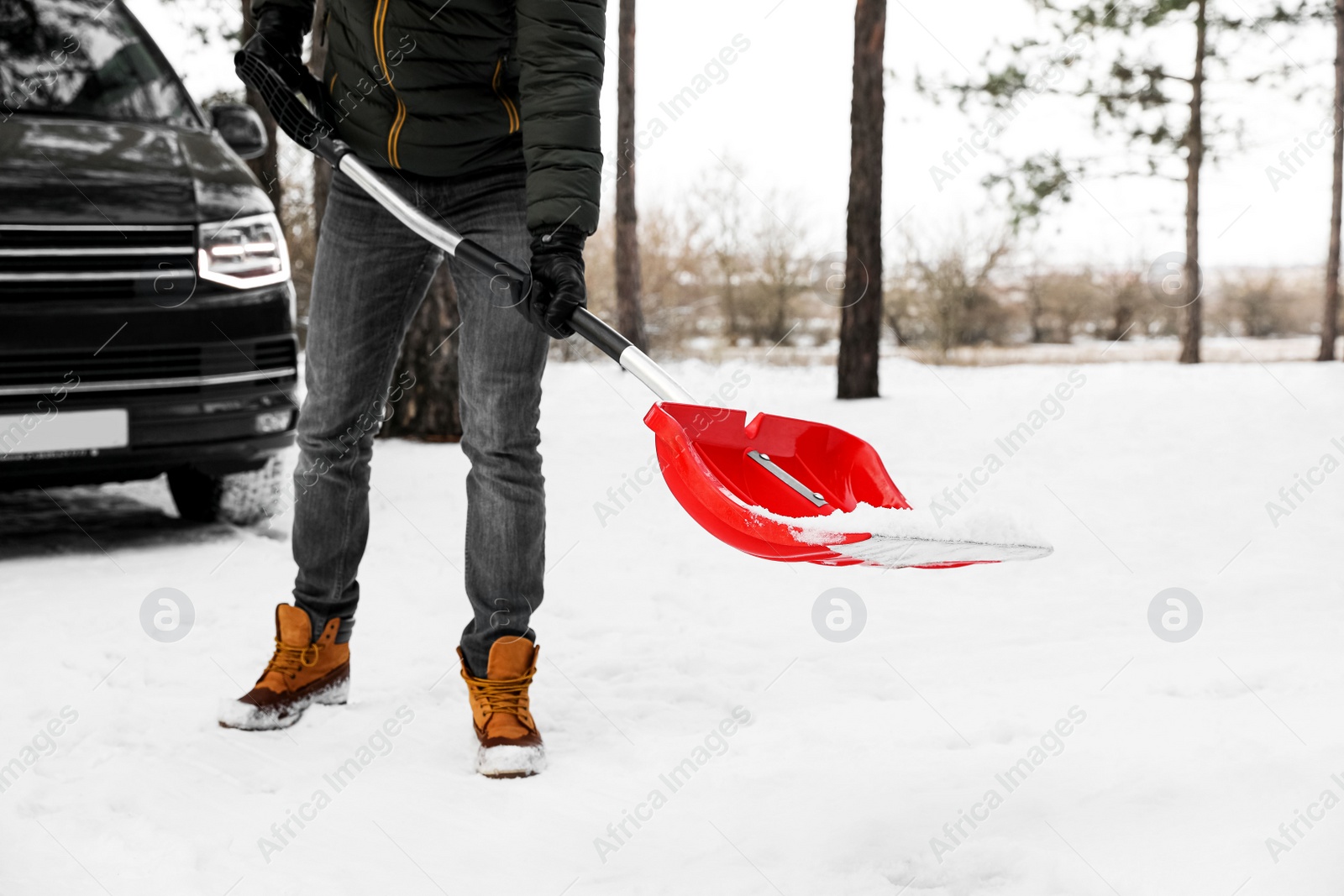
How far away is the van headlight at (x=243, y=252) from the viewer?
12.0ft

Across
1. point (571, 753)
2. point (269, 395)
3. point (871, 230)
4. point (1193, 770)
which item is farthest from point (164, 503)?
point (871, 230)

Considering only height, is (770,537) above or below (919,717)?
above

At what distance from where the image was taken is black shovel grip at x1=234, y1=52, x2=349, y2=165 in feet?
8.15

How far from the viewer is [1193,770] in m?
2.09

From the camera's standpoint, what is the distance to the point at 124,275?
3494 millimetres

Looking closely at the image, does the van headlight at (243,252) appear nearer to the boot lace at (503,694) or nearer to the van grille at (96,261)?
the van grille at (96,261)

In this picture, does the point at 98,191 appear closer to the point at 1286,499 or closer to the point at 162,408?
the point at 162,408

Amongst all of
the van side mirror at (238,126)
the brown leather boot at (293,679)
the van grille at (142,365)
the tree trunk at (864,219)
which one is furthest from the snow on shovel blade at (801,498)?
the tree trunk at (864,219)

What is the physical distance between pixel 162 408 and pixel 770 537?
93.1 inches

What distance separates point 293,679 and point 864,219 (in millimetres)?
8615

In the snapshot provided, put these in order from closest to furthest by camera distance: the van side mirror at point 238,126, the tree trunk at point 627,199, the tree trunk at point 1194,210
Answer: the van side mirror at point 238,126, the tree trunk at point 627,199, the tree trunk at point 1194,210

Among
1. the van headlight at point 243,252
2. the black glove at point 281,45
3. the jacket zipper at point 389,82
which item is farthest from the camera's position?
the van headlight at point 243,252

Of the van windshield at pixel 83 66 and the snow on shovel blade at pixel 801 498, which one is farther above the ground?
the van windshield at pixel 83 66

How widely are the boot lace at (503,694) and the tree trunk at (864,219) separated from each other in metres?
8.42
